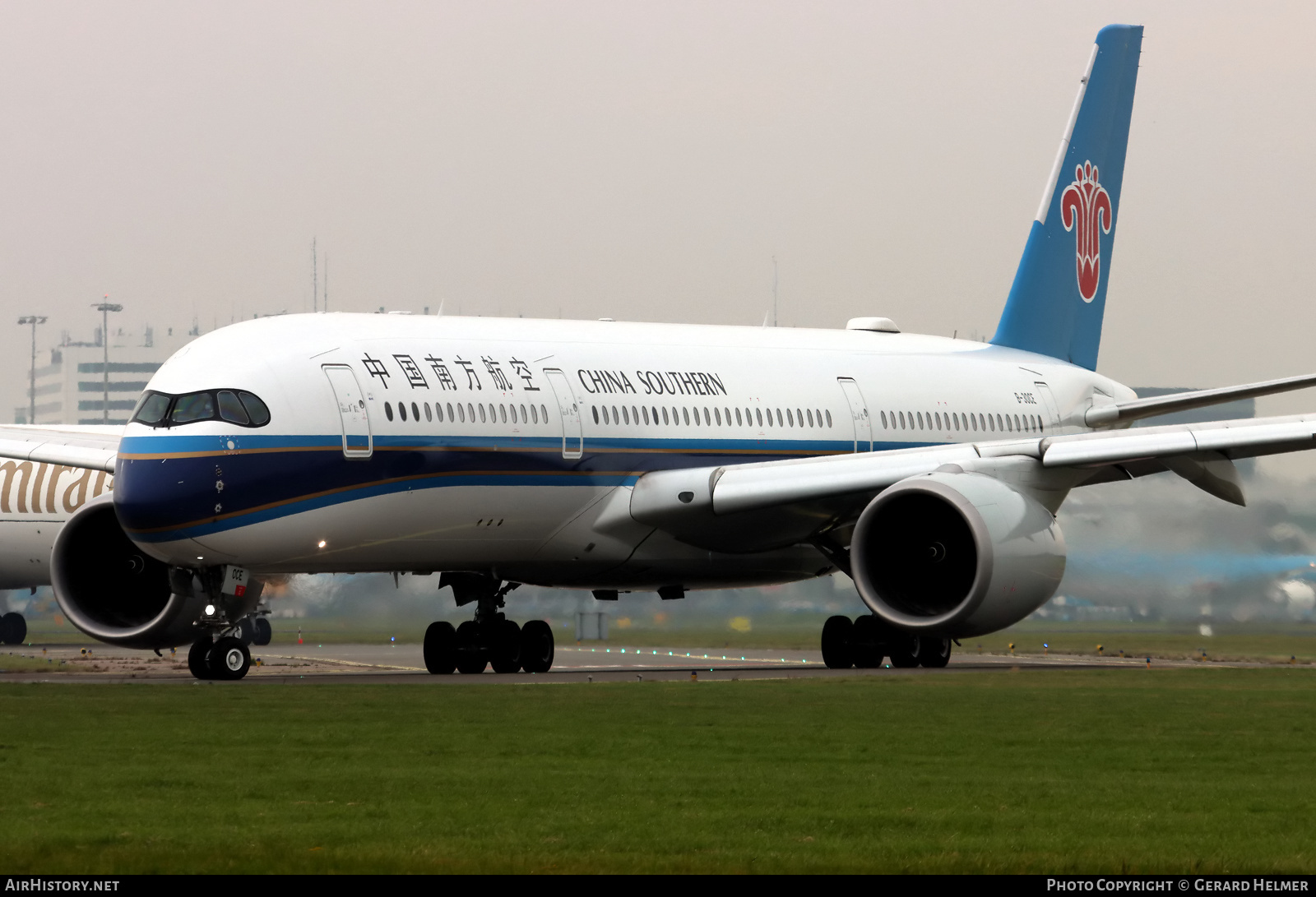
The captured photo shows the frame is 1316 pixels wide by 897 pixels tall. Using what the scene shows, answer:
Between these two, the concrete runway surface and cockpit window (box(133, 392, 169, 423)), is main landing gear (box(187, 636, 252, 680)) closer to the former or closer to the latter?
the concrete runway surface

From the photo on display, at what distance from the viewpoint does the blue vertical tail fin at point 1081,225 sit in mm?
35469

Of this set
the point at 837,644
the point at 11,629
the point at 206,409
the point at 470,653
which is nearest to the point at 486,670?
the point at 470,653

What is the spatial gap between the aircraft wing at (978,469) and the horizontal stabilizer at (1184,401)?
9.72 ft

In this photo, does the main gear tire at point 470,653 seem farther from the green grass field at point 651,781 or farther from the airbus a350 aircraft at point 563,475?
the green grass field at point 651,781

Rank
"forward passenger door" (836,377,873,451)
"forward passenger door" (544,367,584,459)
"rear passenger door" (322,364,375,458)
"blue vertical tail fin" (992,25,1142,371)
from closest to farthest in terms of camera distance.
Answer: "rear passenger door" (322,364,375,458) → "forward passenger door" (544,367,584,459) → "forward passenger door" (836,377,873,451) → "blue vertical tail fin" (992,25,1142,371)

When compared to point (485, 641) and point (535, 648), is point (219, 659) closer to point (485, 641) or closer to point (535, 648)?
point (485, 641)

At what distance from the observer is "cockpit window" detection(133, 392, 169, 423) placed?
2300 centimetres

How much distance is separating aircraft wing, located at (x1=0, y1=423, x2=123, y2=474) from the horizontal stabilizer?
1539cm

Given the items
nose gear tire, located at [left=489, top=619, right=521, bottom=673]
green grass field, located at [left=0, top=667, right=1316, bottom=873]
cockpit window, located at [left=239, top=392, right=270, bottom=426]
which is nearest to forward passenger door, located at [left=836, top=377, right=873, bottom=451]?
nose gear tire, located at [left=489, top=619, right=521, bottom=673]

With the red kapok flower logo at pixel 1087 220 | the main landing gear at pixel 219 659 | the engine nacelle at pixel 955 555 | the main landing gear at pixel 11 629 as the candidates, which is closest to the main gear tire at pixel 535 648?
the main landing gear at pixel 219 659

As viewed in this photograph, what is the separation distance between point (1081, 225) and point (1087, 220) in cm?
27

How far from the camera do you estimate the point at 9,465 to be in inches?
1590
